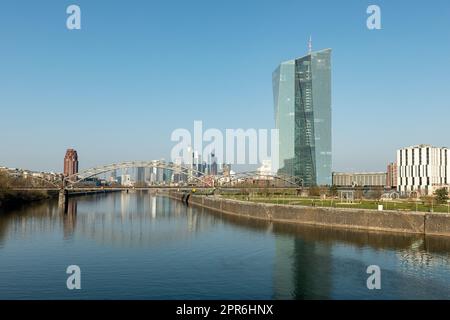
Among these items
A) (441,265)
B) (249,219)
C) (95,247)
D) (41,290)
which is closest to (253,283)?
(41,290)

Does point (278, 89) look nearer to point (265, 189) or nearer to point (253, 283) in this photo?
point (265, 189)

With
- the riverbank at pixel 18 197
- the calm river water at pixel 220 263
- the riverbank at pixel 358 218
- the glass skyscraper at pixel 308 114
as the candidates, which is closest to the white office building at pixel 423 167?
the glass skyscraper at pixel 308 114

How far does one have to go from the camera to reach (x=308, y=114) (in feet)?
427

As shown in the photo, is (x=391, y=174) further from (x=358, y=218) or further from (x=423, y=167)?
(x=358, y=218)

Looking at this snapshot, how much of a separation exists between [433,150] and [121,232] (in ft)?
346

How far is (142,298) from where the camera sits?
20.7 metres

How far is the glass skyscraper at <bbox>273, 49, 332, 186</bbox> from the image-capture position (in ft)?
428

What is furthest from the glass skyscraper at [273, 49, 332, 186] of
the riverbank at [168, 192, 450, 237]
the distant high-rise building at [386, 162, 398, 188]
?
the riverbank at [168, 192, 450, 237]

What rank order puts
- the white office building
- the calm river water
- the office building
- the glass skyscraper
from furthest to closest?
1. the office building
2. the glass skyscraper
3. the white office building
4. the calm river water

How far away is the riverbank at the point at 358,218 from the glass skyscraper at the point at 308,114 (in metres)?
71.5

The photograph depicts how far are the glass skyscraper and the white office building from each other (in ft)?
71.0

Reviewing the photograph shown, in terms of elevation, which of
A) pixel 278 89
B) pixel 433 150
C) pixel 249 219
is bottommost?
pixel 249 219

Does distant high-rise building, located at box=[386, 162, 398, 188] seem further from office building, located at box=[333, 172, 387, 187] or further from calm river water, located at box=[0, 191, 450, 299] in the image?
calm river water, located at box=[0, 191, 450, 299]

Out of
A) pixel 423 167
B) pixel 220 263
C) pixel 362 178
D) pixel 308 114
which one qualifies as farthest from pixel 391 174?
pixel 220 263
